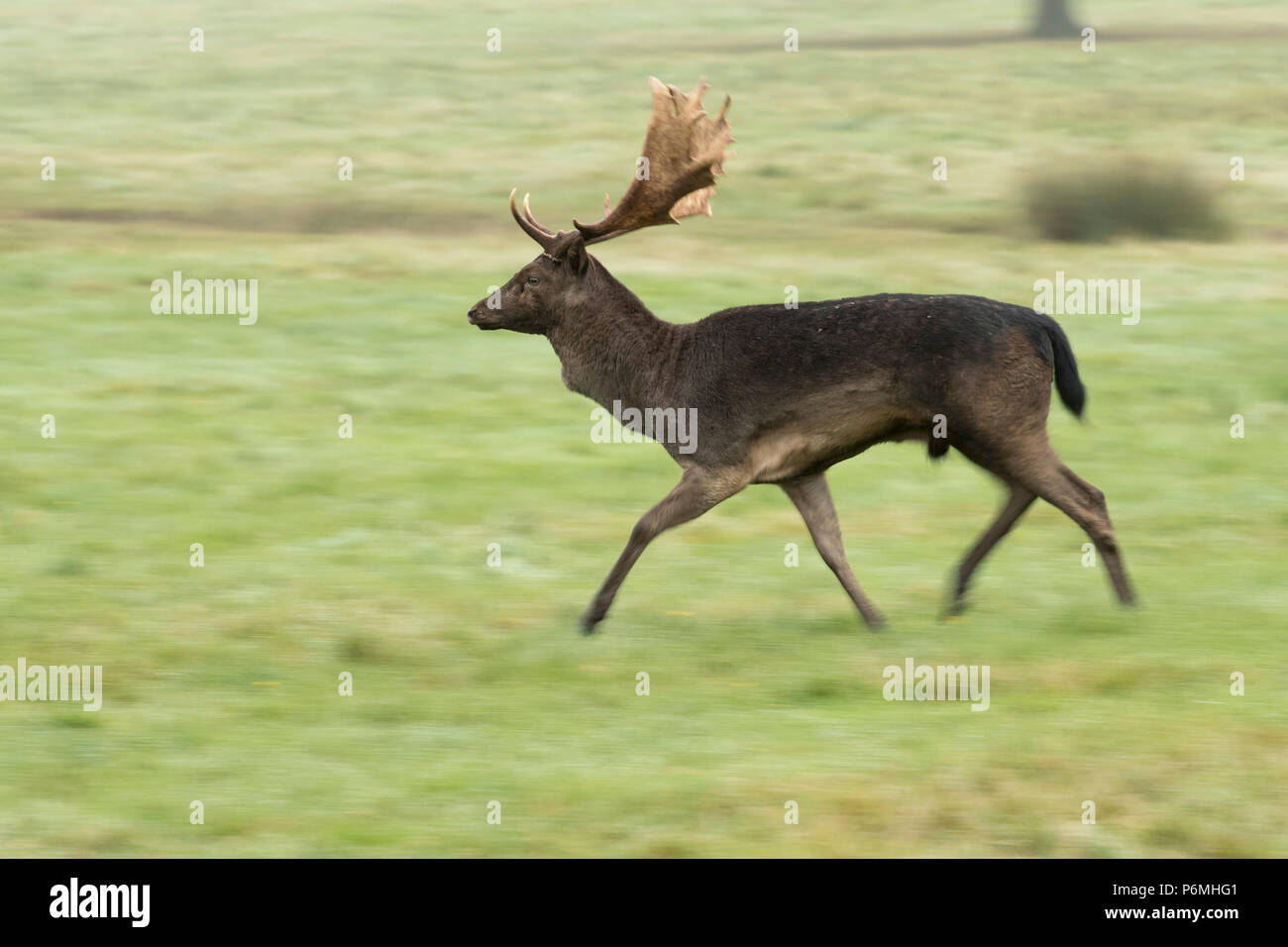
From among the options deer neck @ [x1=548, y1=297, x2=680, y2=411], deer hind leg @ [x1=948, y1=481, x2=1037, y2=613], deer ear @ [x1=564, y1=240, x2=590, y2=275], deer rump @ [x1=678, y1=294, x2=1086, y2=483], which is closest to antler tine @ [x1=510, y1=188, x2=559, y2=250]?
deer ear @ [x1=564, y1=240, x2=590, y2=275]

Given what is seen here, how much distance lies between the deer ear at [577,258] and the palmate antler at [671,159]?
14cm

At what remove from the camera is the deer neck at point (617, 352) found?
931 centimetres

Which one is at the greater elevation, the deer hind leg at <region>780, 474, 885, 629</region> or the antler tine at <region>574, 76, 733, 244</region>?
the antler tine at <region>574, 76, 733, 244</region>

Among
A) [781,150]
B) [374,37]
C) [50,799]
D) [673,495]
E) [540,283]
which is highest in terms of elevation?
[374,37]

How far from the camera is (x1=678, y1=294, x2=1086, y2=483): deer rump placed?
8664mm

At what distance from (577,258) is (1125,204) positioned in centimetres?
1531

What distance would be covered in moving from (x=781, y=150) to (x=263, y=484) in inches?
687

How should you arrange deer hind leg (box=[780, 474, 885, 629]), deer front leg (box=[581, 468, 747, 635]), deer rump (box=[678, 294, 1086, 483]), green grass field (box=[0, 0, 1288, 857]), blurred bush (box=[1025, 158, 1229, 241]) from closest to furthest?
green grass field (box=[0, 0, 1288, 857])
deer rump (box=[678, 294, 1086, 483])
deer front leg (box=[581, 468, 747, 635])
deer hind leg (box=[780, 474, 885, 629])
blurred bush (box=[1025, 158, 1229, 241])

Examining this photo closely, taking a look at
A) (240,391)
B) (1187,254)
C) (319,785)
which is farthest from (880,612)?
(1187,254)

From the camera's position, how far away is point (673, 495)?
29.2ft

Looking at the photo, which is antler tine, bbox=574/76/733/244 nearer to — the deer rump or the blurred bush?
the deer rump

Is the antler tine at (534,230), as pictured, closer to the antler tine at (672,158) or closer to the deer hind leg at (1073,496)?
the antler tine at (672,158)

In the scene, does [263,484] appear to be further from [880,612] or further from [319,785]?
[319,785]

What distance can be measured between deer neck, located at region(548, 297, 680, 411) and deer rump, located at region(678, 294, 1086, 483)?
308 millimetres
